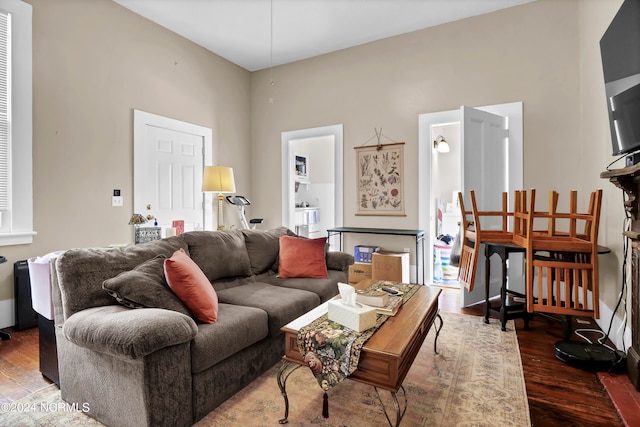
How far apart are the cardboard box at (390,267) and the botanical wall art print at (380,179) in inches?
27.4

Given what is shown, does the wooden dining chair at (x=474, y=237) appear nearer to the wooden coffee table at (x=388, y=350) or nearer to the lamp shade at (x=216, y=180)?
the wooden coffee table at (x=388, y=350)

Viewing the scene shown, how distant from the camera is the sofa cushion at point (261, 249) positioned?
9.88 ft

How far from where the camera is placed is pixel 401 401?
1848 mm

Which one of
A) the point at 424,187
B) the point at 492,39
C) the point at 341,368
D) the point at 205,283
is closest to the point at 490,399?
the point at 341,368

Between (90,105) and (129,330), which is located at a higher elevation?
(90,105)

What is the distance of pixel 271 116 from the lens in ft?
18.2

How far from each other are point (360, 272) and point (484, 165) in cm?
198

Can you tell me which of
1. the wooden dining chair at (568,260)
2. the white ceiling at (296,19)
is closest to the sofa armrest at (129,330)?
the wooden dining chair at (568,260)

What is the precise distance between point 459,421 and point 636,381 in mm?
1122

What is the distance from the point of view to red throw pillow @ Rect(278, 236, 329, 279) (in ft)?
9.78

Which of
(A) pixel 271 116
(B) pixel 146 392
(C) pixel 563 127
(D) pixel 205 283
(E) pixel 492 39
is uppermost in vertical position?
(E) pixel 492 39

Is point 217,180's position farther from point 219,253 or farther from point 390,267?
point 390,267

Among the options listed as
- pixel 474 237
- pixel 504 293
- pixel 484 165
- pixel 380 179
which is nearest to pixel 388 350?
pixel 504 293

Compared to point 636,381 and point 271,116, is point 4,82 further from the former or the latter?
point 636,381
